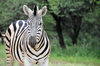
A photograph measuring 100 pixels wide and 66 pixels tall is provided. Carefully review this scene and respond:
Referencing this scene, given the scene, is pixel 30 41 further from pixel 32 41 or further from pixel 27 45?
pixel 27 45

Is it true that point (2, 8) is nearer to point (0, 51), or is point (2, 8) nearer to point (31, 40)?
point (0, 51)

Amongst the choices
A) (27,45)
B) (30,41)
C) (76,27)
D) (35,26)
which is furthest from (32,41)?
(76,27)

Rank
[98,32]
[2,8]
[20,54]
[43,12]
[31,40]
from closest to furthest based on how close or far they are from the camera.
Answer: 1. [31,40]
2. [43,12]
3. [20,54]
4. [2,8]
5. [98,32]

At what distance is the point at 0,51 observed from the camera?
8469mm

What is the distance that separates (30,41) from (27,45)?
58cm

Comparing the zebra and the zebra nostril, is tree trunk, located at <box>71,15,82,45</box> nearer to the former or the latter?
the zebra

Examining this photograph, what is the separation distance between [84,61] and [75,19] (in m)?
7.98

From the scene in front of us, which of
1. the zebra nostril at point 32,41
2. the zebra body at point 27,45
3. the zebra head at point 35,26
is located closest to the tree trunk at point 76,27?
the zebra body at point 27,45

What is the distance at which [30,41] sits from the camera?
5.81m

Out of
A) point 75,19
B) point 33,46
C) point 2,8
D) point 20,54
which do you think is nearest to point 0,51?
point 20,54

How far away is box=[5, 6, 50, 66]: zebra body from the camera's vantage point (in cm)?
603

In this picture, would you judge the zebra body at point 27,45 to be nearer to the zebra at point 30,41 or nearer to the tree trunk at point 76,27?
the zebra at point 30,41

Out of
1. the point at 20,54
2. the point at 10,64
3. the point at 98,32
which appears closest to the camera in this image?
the point at 20,54

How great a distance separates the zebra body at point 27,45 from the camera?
237 inches
